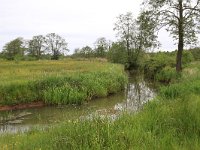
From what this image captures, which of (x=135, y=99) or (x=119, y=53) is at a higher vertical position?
(x=119, y=53)

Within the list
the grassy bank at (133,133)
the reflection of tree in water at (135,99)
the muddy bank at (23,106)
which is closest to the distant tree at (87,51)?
the reflection of tree in water at (135,99)

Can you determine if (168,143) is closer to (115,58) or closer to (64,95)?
(64,95)

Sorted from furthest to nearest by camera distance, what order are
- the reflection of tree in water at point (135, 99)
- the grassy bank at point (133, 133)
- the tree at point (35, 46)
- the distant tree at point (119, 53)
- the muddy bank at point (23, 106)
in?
the tree at point (35, 46) → the distant tree at point (119, 53) → the muddy bank at point (23, 106) → the reflection of tree in water at point (135, 99) → the grassy bank at point (133, 133)

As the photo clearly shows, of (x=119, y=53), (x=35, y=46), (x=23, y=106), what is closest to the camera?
(x=23, y=106)

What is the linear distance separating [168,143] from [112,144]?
1168 millimetres

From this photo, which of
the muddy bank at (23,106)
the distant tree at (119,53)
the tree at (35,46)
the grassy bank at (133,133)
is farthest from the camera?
the tree at (35,46)

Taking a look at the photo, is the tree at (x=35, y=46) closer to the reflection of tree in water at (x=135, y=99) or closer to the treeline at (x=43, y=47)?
the treeline at (x=43, y=47)

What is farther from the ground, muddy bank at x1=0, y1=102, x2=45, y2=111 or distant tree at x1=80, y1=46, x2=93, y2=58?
distant tree at x1=80, y1=46, x2=93, y2=58

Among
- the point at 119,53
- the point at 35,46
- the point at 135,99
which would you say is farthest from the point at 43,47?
the point at 135,99

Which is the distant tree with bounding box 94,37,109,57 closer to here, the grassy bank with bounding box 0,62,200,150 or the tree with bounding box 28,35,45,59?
the tree with bounding box 28,35,45,59

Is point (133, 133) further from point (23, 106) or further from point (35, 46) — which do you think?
point (35, 46)

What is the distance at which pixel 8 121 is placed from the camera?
1664 centimetres

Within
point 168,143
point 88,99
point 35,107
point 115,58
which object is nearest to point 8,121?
→ point 35,107

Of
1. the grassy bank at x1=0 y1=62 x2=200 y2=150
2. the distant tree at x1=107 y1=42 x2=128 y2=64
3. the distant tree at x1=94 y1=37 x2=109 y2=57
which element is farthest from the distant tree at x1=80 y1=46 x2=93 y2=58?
the grassy bank at x1=0 y1=62 x2=200 y2=150
